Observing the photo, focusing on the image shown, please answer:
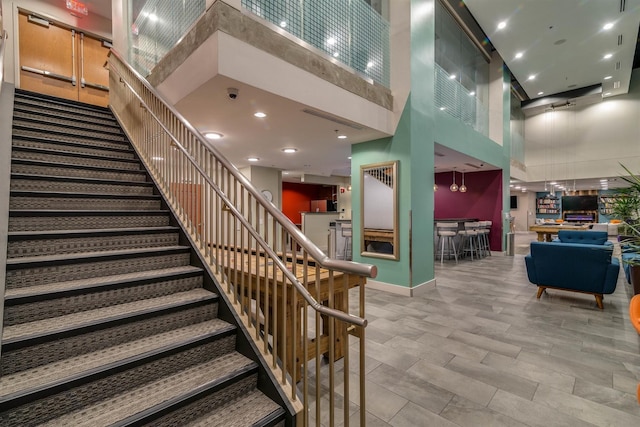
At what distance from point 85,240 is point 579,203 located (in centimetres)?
2187

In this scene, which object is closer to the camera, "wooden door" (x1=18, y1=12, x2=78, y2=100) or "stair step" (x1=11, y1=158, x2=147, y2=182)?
"stair step" (x1=11, y1=158, x2=147, y2=182)

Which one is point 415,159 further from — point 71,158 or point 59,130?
point 59,130

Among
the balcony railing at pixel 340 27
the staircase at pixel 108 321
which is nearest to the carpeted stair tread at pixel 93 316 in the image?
the staircase at pixel 108 321

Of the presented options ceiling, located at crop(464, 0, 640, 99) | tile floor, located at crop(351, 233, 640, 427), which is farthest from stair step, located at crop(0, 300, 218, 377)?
ceiling, located at crop(464, 0, 640, 99)

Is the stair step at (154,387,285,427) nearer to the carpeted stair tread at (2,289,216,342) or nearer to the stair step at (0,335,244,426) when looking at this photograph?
the stair step at (0,335,244,426)

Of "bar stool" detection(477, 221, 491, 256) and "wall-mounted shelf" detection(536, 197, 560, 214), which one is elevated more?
"wall-mounted shelf" detection(536, 197, 560, 214)

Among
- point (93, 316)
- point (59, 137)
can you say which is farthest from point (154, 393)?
point (59, 137)

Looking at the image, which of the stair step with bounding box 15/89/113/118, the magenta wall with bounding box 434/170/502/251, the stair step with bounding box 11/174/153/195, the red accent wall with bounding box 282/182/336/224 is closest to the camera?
the stair step with bounding box 11/174/153/195

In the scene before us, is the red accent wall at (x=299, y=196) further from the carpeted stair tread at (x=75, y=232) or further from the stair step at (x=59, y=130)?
the carpeted stair tread at (x=75, y=232)

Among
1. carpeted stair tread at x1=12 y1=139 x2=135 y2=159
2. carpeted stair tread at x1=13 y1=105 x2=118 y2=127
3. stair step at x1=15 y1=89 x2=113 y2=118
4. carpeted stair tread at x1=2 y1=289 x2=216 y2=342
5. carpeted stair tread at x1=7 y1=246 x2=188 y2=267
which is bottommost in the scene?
carpeted stair tread at x1=2 y1=289 x2=216 y2=342

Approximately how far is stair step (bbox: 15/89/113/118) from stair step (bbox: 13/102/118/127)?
1.2 inches

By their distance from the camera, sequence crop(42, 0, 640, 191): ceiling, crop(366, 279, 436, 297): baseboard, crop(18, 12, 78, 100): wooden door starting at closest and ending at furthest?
crop(42, 0, 640, 191): ceiling, crop(366, 279, 436, 297): baseboard, crop(18, 12, 78, 100): wooden door

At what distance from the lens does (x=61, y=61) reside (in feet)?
20.6

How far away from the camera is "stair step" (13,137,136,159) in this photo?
321cm
